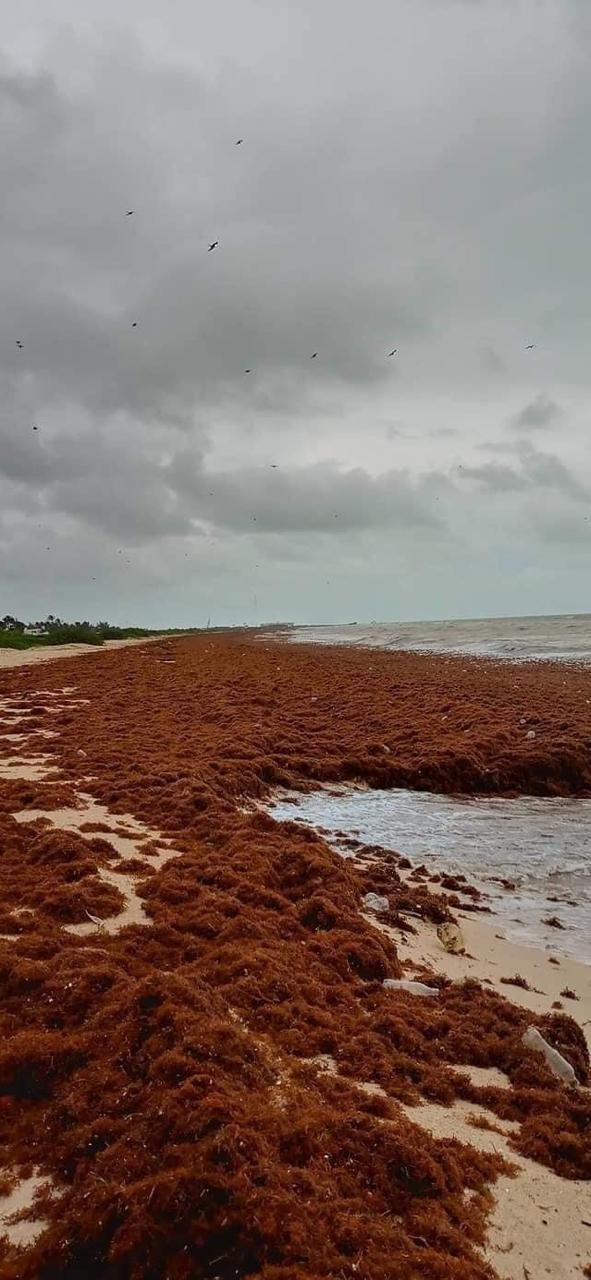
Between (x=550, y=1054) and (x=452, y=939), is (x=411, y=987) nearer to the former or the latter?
(x=550, y=1054)

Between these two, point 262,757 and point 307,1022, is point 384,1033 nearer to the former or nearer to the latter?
point 307,1022

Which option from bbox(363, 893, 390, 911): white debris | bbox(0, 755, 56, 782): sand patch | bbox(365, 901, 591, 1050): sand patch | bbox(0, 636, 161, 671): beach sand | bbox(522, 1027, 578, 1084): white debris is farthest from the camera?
bbox(0, 636, 161, 671): beach sand

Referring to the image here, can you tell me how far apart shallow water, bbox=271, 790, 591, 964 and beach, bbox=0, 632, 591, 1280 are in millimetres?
483

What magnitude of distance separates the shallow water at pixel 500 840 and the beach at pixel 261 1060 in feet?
1.59

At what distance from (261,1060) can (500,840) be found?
6497 mm

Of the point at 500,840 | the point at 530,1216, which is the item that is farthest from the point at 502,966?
the point at 500,840

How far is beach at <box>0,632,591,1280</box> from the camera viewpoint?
98.7 inches

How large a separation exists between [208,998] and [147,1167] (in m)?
1.21

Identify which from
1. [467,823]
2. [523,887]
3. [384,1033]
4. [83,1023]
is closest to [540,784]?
[467,823]

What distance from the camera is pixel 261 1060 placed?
347 centimetres

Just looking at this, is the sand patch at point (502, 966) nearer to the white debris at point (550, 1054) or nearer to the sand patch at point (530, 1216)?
the white debris at point (550, 1054)

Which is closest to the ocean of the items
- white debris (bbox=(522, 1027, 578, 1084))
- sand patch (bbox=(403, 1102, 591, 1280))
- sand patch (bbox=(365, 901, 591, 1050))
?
sand patch (bbox=(365, 901, 591, 1050))

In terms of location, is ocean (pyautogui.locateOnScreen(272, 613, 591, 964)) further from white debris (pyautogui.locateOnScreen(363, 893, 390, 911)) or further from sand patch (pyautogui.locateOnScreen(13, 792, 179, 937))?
sand patch (pyautogui.locateOnScreen(13, 792, 179, 937))

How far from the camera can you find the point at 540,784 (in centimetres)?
1200
